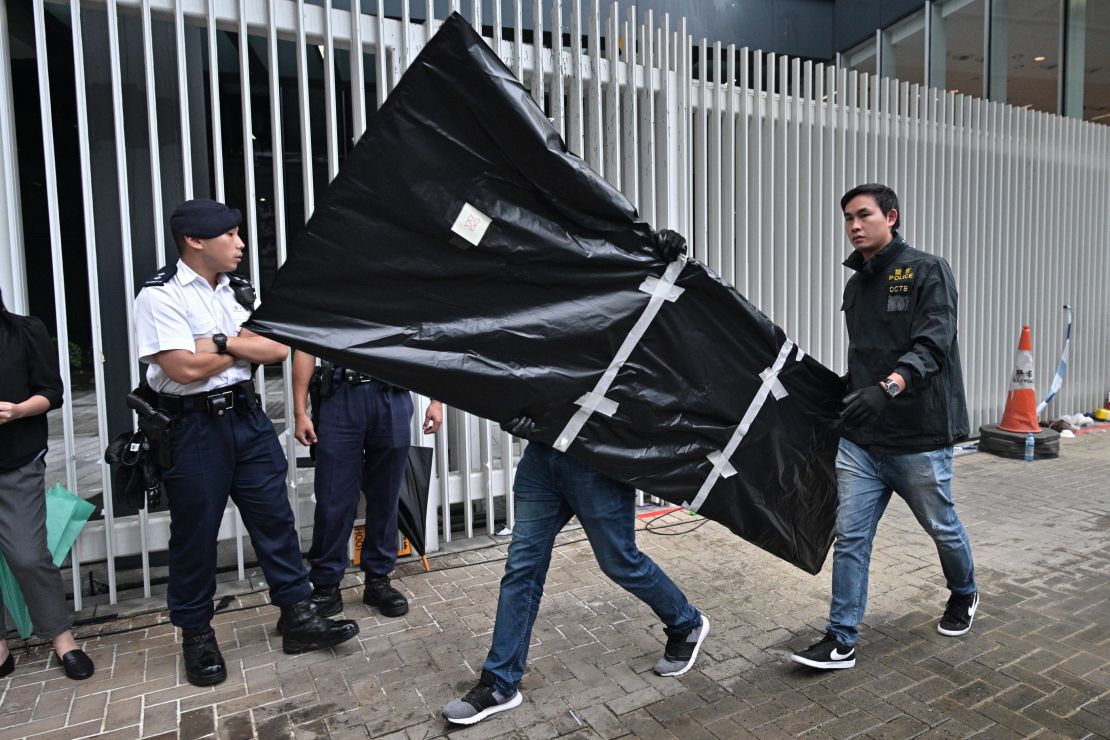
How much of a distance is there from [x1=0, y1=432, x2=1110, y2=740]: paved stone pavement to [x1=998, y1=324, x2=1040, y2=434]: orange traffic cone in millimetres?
3199

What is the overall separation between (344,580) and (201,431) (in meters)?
1.60

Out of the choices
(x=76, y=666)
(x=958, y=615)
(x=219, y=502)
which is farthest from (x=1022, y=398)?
(x=76, y=666)

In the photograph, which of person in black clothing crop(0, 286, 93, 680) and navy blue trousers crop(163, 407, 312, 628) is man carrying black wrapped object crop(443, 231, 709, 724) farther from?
person in black clothing crop(0, 286, 93, 680)

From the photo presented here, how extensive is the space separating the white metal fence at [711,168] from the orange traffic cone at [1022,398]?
1.45 ft

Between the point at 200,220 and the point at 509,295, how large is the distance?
1.50 meters

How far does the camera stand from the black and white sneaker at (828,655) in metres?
3.37

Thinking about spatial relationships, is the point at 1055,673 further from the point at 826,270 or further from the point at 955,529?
the point at 826,270

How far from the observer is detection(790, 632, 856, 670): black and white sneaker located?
A: 3365mm

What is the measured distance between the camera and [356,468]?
13.3 ft

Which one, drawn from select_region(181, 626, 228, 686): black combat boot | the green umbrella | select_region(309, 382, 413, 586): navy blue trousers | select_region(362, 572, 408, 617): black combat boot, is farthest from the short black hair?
the green umbrella

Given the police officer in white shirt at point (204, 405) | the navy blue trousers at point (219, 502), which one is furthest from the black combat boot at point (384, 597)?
the police officer in white shirt at point (204, 405)

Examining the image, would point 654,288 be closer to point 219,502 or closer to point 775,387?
point 775,387

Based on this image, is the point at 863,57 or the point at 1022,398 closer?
the point at 1022,398

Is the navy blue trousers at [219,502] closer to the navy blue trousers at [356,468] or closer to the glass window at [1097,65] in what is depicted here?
the navy blue trousers at [356,468]
